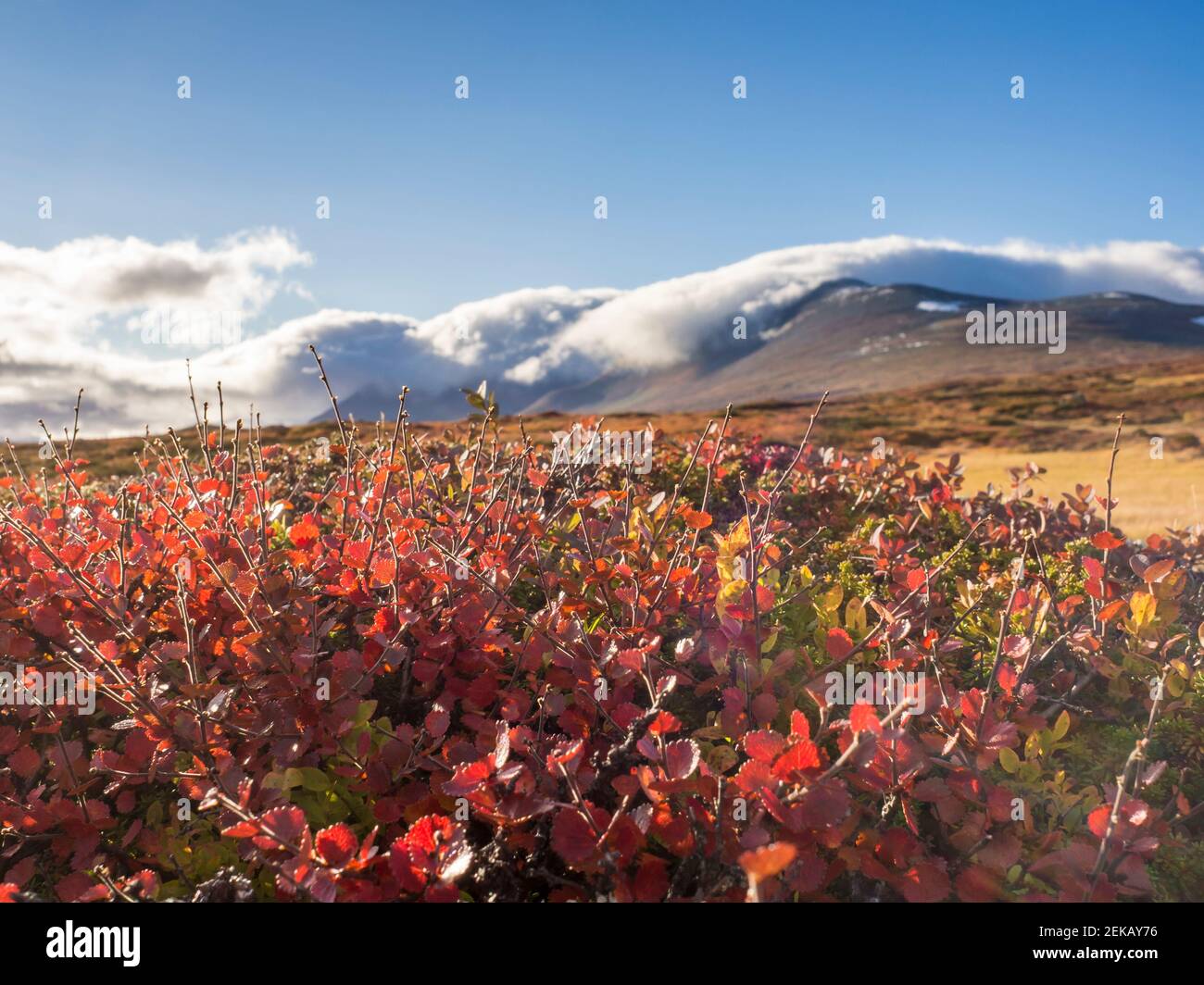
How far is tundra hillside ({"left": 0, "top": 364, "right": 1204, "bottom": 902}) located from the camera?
2.05 m

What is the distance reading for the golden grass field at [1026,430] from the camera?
14.0 metres

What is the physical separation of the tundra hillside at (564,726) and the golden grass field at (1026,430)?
1467 mm

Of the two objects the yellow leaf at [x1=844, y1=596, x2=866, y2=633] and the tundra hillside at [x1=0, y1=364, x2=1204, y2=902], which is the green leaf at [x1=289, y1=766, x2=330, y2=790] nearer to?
the tundra hillside at [x1=0, y1=364, x2=1204, y2=902]

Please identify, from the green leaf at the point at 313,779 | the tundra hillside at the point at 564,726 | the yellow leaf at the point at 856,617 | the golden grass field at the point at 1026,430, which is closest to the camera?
the tundra hillside at the point at 564,726

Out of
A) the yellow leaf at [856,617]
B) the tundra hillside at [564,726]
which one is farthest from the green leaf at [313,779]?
the yellow leaf at [856,617]

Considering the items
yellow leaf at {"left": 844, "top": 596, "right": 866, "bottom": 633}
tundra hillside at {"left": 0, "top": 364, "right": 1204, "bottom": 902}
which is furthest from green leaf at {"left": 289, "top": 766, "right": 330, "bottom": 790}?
yellow leaf at {"left": 844, "top": 596, "right": 866, "bottom": 633}

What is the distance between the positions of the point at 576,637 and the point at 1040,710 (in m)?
1.92

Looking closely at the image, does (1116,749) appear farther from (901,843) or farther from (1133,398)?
(1133,398)

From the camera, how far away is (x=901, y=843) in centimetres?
213

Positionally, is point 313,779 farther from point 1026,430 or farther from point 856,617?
point 1026,430

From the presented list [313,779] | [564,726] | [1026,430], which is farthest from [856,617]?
[1026,430]

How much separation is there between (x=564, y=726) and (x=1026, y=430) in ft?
148

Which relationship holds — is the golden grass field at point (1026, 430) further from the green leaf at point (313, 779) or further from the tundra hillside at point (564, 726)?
the green leaf at point (313, 779)

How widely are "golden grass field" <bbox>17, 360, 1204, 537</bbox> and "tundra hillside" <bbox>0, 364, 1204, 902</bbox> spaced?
1.47 m
